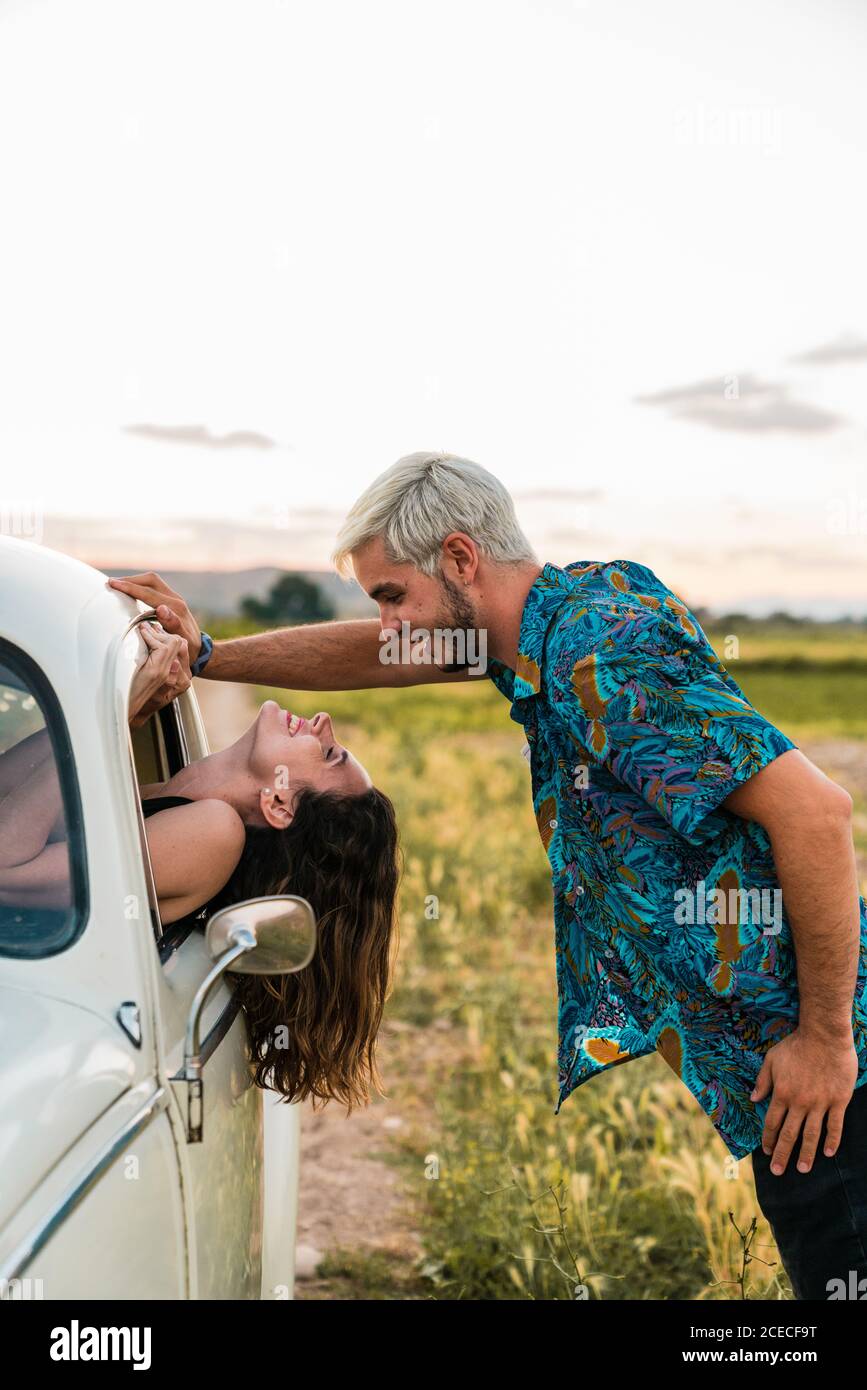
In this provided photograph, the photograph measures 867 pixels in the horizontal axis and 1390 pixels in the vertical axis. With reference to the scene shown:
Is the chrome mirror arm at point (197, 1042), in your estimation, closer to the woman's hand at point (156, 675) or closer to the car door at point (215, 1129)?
the car door at point (215, 1129)

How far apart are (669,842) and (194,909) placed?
0.98 m

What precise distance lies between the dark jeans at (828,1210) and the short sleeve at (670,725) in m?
0.71

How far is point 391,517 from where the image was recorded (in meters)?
2.87

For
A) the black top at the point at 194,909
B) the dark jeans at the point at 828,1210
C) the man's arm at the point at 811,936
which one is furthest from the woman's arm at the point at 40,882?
the dark jeans at the point at 828,1210

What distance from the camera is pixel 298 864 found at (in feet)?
8.59

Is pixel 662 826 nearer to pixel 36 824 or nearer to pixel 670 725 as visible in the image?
pixel 670 725

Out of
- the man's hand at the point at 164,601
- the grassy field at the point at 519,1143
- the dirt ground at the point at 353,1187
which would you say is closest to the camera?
the man's hand at the point at 164,601

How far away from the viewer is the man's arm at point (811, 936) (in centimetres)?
232

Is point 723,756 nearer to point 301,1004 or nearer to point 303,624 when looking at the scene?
point 301,1004

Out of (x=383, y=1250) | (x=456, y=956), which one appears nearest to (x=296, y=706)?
(x=456, y=956)

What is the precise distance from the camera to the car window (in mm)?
2078
